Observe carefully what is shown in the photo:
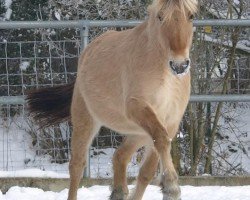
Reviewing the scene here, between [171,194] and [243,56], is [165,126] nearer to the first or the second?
[171,194]

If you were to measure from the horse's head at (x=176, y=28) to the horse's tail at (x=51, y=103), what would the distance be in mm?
2168

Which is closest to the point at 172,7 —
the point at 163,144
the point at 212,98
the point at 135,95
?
the point at 135,95

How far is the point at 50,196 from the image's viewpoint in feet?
23.0

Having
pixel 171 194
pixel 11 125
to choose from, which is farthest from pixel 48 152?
pixel 171 194

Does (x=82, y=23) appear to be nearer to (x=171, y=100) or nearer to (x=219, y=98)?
(x=219, y=98)

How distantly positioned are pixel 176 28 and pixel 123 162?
185 cm

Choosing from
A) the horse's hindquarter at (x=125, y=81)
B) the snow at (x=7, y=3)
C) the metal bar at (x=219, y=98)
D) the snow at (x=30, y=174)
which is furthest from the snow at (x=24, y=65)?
the snow at (x=7, y=3)

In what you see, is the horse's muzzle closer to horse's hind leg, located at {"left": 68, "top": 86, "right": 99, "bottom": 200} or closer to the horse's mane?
the horse's mane

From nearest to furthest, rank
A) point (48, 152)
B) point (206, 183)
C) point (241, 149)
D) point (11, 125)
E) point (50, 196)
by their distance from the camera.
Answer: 1. point (50, 196)
2. point (206, 183)
3. point (48, 152)
4. point (11, 125)
5. point (241, 149)

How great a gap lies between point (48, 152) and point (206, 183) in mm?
1730

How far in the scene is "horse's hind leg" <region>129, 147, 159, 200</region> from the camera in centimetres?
634

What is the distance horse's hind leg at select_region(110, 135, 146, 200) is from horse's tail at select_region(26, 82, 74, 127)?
893 mm

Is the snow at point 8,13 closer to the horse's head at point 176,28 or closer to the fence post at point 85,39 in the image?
the fence post at point 85,39

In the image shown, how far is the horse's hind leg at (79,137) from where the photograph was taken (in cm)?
664
